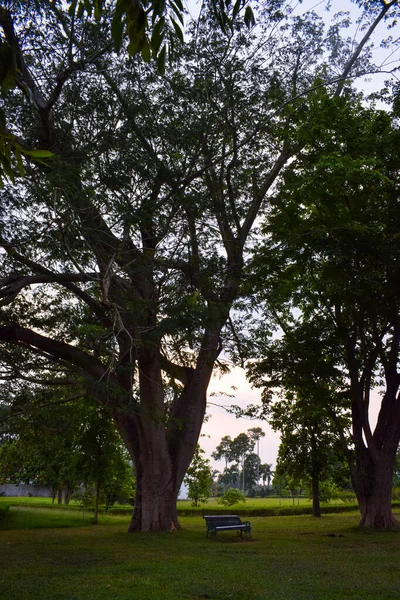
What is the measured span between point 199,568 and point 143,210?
6646mm

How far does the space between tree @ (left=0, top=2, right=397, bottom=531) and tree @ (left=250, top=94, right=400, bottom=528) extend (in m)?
1.32

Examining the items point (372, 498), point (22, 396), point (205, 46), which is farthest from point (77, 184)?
point (372, 498)

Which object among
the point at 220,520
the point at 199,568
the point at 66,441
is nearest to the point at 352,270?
the point at 220,520

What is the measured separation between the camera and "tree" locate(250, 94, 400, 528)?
15.3m

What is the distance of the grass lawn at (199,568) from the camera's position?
6.93 meters

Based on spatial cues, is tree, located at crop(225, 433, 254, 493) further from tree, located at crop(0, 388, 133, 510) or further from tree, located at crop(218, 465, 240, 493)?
tree, located at crop(0, 388, 133, 510)

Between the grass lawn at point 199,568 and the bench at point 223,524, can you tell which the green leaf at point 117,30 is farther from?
the bench at point 223,524

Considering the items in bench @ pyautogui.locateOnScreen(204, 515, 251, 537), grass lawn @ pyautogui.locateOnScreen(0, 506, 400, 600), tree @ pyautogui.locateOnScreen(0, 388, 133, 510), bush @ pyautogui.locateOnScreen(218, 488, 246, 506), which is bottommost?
grass lawn @ pyautogui.locateOnScreen(0, 506, 400, 600)

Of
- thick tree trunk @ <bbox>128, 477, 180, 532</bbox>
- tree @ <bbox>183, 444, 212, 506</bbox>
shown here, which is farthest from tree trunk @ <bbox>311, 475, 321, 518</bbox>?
thick tree trunk @ <bbox>128, 477, 180, 532</bbox>

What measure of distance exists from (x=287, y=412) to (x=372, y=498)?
7077 millimetres

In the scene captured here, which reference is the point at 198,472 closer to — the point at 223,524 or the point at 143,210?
the point at 223,524

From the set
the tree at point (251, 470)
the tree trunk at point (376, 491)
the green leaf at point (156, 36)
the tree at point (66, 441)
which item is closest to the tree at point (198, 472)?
the tree at point (66, 441)

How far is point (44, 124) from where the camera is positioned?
37.6ft

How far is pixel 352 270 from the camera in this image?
15773mm
